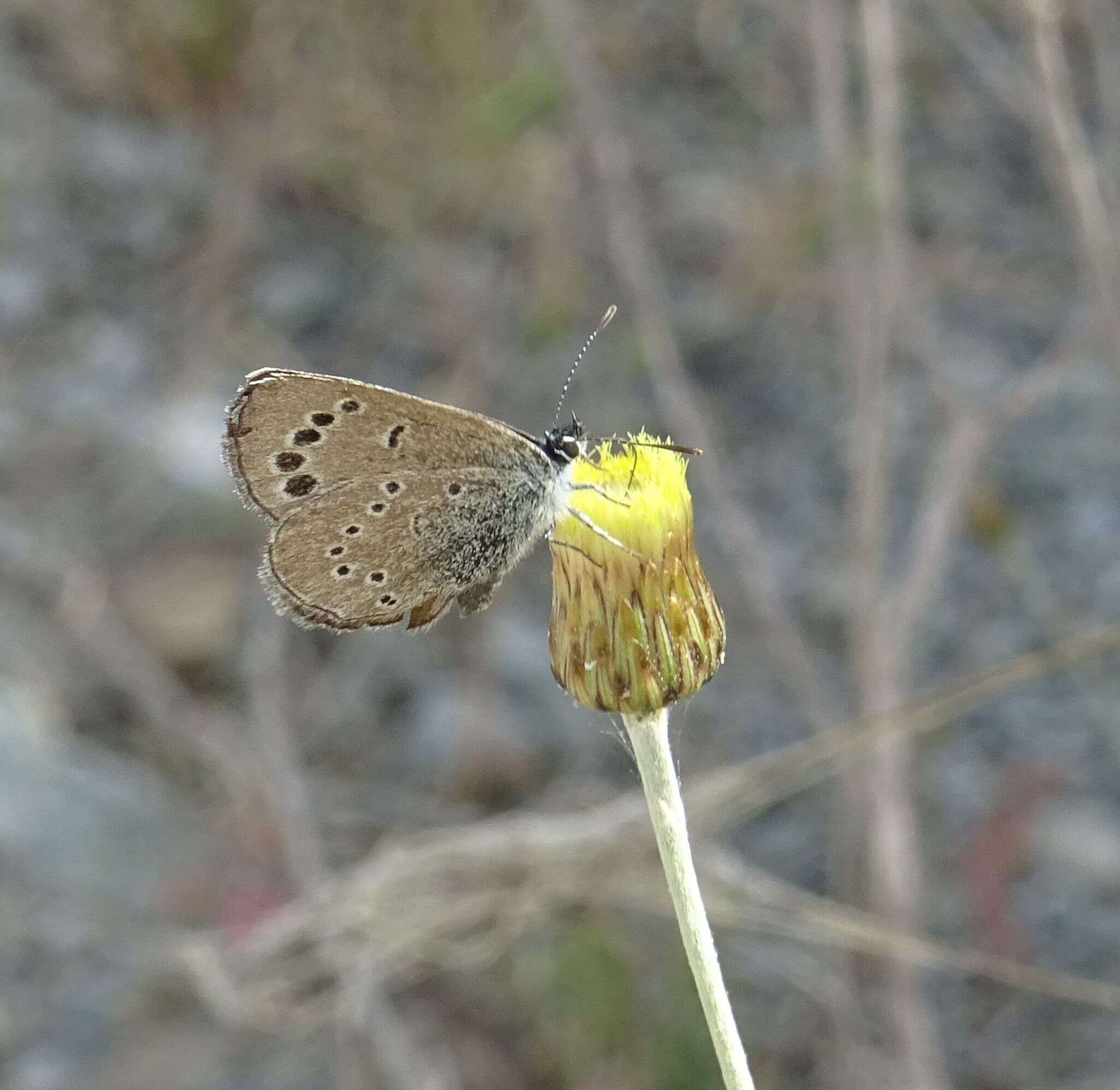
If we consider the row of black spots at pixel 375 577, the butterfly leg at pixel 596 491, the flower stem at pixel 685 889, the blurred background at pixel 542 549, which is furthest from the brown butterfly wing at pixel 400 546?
the blurred background at pixel 542 549

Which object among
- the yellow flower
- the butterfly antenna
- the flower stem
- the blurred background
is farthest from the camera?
the blurred background

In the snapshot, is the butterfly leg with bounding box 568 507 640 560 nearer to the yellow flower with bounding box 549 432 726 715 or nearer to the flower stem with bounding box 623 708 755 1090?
the yellow flower with bounding box 549 432 726 715

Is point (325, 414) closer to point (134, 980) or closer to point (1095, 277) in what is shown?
point (1095, 277)

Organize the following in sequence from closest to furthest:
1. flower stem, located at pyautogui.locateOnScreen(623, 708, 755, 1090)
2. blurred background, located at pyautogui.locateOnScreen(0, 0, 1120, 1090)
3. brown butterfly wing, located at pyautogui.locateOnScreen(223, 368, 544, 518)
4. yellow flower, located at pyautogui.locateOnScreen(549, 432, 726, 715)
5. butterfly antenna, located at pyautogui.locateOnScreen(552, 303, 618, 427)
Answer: flower stem, located at pyautogui.locateOnScreen(623, 708, 755, 1090), yellow flower, located at pyautogui.locateOnScreen(549, 432, 726, 715), brown butterfly wing, located at pyautogui.locateOnScreen(223, 368, 544, 518), butterfly antenna, located at pyautogui.locateOnScreen(552, 303, 618, 427), blurred background, located at pyautogui.locateOnScreen(0, 0, 1120, 1090)

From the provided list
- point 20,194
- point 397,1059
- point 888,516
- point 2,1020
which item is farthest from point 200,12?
point 397,1059

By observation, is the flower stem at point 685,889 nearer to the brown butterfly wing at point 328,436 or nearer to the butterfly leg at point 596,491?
the butterfly leg at point 596,491

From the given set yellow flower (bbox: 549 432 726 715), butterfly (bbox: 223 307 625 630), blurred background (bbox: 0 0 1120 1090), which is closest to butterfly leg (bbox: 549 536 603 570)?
yellow flower (bbox: 549 432 726 715)

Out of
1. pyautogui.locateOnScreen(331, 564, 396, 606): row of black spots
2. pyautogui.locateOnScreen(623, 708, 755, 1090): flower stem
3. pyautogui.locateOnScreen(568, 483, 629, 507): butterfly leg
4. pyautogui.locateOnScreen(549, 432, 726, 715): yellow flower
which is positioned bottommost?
pyautogui.locateOnScreen(623, 708, 755, 1090): flower stem

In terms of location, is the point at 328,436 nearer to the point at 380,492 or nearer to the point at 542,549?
the point at 380,492
